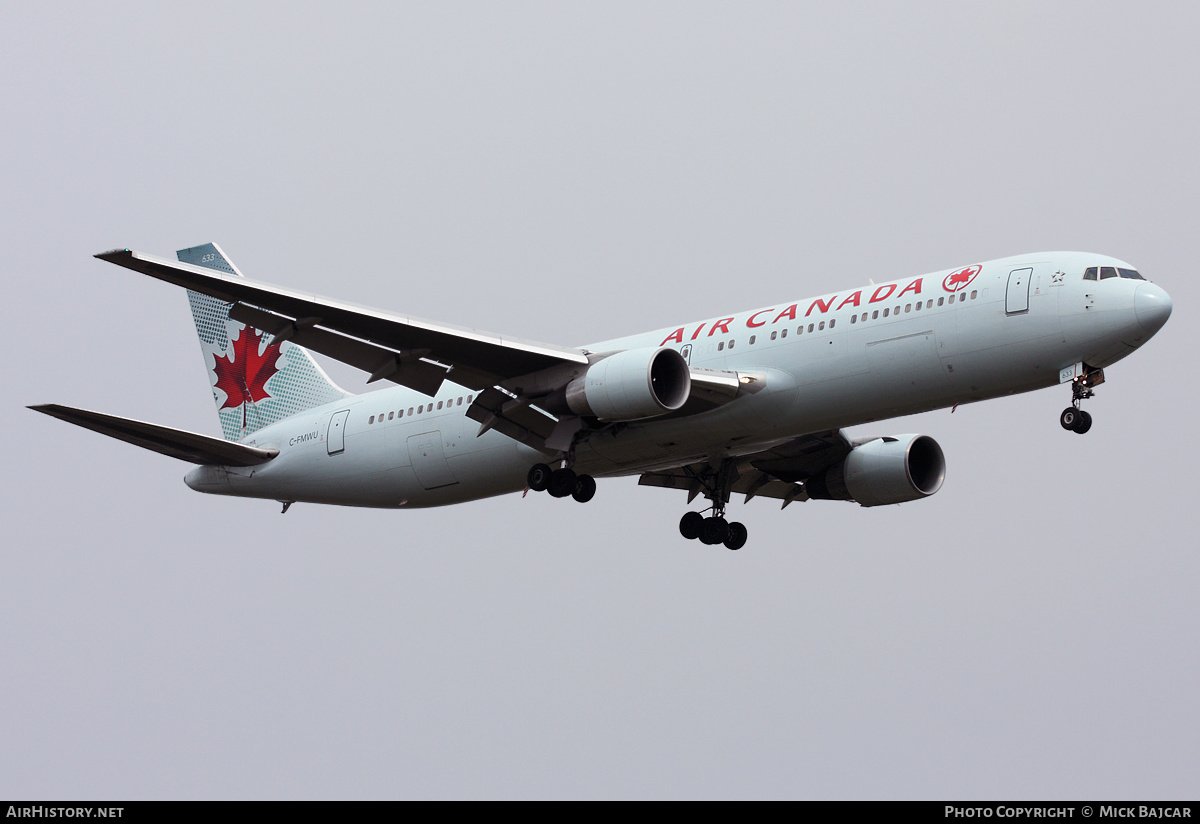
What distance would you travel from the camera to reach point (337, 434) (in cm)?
3606

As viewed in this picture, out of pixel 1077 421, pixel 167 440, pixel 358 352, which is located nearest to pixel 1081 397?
pixel 1077 421

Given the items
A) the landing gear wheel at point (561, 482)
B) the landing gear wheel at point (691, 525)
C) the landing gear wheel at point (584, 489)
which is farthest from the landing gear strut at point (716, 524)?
the landing gear wheel at point (561, 482)

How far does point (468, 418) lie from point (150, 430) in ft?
23.3

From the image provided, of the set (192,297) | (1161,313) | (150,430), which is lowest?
(150,430)

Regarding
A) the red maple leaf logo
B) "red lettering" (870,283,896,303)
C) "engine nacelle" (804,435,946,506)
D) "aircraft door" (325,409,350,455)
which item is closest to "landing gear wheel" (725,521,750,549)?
"engine nacelle" (804,435,946,506)

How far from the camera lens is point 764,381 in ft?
97.9

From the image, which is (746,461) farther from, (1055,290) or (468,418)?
(1055,290)

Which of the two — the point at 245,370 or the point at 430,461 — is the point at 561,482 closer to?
the point at 430,461

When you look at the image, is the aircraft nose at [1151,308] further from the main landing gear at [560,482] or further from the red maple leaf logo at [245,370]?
the red maple leaf logo at [245,370]

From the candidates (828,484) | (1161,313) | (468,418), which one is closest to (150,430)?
(468,418)

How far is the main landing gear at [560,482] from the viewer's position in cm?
3183

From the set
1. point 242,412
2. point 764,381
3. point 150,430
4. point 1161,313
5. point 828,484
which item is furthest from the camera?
point 242,412

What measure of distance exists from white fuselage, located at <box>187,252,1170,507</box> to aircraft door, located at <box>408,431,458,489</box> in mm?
23

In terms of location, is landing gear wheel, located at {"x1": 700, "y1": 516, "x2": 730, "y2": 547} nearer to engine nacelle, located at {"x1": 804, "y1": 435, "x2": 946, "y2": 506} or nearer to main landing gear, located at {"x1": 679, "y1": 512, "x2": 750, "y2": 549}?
main landing gear, located at {"x1": 679, "y1": 512, "x2": 750, "y2": 549}
